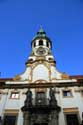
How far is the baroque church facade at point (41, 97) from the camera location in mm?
27183

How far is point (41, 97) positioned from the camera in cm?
2941

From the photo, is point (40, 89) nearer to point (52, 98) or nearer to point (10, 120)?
point (52, 98)

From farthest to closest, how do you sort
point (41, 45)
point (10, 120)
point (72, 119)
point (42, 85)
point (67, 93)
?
point (41, 45)
point (42, 85)
point (67, 93)
point (10, 120)
point (72, 119)

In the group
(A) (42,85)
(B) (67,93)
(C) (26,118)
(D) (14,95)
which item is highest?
(A) (42,85)

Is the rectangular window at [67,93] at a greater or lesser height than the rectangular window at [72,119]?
greater

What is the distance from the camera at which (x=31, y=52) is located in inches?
1522

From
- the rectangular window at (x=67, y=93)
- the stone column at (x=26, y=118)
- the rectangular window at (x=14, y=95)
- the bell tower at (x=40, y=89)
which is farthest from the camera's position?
the rectangular window at (x=14, y=95)

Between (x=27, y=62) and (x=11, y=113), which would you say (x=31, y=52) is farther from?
(x=11, y=113)

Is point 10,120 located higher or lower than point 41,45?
lower

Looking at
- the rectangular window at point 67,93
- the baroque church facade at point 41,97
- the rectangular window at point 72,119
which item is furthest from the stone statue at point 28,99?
the rectangular window at point 72,119

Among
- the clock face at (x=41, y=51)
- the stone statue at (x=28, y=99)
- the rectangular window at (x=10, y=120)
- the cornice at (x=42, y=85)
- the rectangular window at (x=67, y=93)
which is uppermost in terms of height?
the clock face at (x=41, y=51)

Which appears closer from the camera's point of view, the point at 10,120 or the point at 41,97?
the point at 10,120

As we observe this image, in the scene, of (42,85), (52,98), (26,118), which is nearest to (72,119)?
(52,98)

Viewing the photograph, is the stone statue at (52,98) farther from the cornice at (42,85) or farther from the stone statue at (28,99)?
the stone statue at (28,99)
